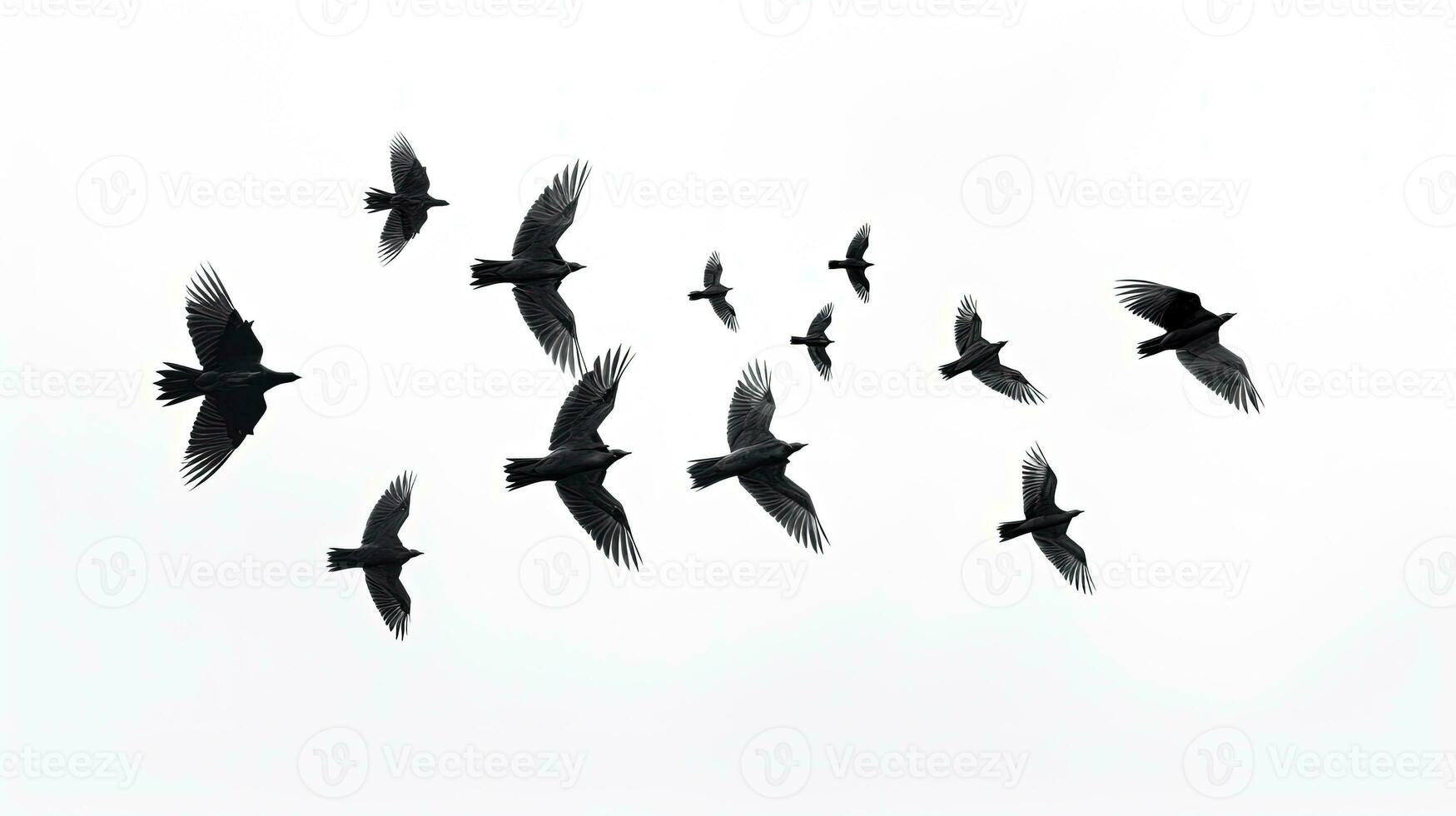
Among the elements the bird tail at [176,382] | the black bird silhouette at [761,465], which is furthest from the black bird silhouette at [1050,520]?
the bird tail at [176,382]

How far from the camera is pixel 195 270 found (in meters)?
26.2

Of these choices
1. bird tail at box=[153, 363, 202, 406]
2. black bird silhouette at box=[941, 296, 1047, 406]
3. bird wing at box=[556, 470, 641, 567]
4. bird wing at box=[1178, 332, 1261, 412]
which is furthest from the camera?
black bird silhouette at box=[941, 296, 1047, 406]

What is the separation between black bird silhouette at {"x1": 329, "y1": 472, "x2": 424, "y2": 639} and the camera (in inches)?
1184

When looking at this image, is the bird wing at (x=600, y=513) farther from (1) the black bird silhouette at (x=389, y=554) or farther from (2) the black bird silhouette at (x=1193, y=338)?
(2) the black bird silhouette at (x=1193, y=338)

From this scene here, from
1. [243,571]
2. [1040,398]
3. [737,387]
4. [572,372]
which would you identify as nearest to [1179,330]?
[1040,398]

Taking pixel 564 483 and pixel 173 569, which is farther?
pixel 173 569

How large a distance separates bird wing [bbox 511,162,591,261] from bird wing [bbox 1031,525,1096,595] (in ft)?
39.9

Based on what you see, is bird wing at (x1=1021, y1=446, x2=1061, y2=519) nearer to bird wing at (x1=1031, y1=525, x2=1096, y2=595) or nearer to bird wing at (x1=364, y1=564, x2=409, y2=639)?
bird wing at (x1=1031, y1=525, x2=1096, y2=595)

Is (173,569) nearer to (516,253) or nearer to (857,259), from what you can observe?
(516,253)

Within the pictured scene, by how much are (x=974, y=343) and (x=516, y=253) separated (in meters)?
10.6

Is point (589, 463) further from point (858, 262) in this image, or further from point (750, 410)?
point (858, 262)

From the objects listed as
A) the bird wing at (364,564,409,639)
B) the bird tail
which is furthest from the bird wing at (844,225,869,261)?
the bird tail

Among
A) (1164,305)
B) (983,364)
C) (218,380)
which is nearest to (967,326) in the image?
(983,364)

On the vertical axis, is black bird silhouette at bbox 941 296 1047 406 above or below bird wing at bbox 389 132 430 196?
below
